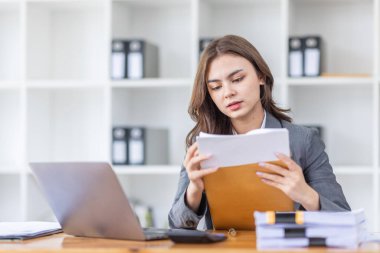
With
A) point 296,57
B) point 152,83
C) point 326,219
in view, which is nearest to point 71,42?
point 152,83

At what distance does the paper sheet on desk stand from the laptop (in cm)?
26

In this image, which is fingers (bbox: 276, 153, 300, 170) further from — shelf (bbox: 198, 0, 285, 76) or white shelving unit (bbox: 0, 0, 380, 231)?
shelf (bbox: 198, 0, 285, 76)

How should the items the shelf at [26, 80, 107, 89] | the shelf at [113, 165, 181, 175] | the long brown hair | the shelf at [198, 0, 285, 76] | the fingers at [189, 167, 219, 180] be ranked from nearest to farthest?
the fingers at [189, 167, 219, 180]
the long brown hair
the shelf at [113, 165, 181, 175]
the shelf at [26, 80, 107, 89]
the shelf at [198, 0, 285, 76]

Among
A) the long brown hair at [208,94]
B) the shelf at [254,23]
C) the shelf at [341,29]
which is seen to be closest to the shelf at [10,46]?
the shelf at [254,23]

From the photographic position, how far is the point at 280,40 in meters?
4.59

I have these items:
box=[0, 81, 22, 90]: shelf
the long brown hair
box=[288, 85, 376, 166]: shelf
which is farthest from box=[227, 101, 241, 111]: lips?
box=[0, 81, 22, 90]: shelf

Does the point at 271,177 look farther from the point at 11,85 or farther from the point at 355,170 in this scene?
the point at 11,85

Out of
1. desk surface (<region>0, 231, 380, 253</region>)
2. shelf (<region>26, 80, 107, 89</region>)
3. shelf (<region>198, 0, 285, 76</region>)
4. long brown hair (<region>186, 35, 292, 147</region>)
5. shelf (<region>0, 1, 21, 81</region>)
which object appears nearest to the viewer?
desk surface (<region>0, 231, 380, 253</region>)

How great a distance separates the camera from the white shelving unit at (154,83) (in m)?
4.40

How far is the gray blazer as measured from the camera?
8.23ft

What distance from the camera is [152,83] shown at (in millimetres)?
4387

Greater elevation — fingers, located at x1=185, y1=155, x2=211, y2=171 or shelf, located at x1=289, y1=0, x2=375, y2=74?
shelf, located at x1=289, y1=0, x2=375, y2=74

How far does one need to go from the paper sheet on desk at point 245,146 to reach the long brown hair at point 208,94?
521mm

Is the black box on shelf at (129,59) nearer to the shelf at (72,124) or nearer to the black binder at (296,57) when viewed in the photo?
the shelf at (72,124)
